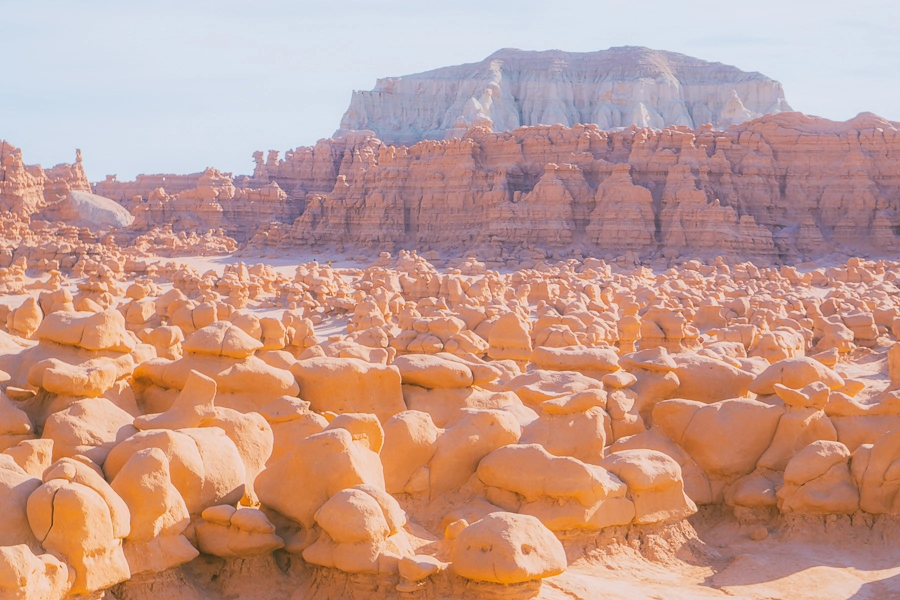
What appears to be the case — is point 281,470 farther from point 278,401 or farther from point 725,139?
point 725,139

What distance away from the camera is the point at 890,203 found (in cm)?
3102

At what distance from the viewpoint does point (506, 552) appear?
425cm

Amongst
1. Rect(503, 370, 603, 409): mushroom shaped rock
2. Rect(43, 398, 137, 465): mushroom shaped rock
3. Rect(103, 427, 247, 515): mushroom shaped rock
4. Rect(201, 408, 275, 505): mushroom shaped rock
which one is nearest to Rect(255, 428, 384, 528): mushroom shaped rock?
Rect(103, 427, 247, 515): mushroom shaped rock

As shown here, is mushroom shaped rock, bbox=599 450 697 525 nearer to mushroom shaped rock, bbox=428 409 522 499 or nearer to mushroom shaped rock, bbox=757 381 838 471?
mushroom shaped rock, bbox=428 409 522 499

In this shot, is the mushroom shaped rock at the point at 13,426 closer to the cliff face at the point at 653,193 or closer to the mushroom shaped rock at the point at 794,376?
the mushroom shaped rock at the point at 794,376

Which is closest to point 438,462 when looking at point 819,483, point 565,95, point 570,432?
point 570,432

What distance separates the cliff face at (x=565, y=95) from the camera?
5809 cm

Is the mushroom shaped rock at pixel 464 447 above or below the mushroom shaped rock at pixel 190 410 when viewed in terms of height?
below

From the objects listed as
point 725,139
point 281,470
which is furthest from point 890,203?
point 281,470

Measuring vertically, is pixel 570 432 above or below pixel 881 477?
above

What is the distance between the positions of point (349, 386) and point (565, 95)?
182 ft

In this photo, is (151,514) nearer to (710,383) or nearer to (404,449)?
(404,449)

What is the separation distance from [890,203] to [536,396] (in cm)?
2756

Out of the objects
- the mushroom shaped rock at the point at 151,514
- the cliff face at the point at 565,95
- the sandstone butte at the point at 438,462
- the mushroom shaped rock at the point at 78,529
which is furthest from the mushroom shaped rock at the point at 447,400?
the cliff face at the point at 565,95
